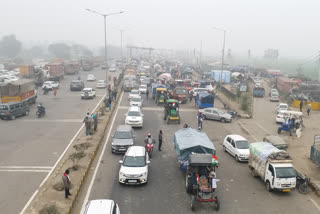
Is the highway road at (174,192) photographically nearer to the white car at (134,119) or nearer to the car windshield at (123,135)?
the car windshield at (123,135)

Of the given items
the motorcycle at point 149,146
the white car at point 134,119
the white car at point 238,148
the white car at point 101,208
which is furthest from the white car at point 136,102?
the white car at point 101,208

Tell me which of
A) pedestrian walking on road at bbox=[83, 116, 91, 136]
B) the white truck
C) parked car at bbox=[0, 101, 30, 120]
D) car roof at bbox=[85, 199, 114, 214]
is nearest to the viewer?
car roof at bbox=[85, 199, 114, 214]

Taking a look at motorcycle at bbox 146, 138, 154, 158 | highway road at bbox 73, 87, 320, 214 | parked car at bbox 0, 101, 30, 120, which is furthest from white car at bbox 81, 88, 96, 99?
motorcycle at bbox 146, 138, 154, 158

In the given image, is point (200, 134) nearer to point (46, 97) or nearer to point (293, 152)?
point (293, 152)

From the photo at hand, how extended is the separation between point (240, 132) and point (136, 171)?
14.3 meters

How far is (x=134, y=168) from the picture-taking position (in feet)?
48.5

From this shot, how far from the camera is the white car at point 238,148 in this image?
60.1 ft

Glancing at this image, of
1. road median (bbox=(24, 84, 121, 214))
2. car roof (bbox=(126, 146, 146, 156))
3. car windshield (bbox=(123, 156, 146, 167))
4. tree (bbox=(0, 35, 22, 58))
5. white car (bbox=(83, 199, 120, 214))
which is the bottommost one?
road median (bbox=(24, 84, 121, 214))

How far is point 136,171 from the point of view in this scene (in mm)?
14492

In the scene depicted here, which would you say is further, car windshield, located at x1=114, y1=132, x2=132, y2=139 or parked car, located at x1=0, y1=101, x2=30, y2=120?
parked car, located at x1=0, y1=101, x2=30, y2=120

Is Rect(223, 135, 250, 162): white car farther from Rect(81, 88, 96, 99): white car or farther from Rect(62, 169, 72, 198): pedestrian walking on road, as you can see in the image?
Rect(81, 88, 96, 99): white car

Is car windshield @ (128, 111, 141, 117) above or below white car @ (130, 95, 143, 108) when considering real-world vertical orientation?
above

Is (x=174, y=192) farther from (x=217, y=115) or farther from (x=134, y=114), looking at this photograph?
(x=217, y=115)

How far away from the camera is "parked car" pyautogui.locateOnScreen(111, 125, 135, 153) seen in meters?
18.6
